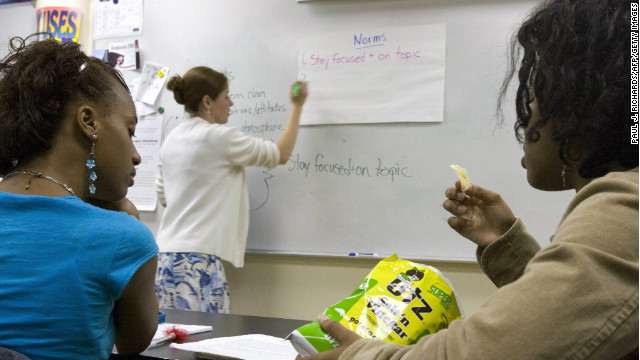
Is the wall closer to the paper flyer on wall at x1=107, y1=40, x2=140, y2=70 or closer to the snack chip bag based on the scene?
the paper flyer on wall at x1=107, y1=40, x2=140, y2=70

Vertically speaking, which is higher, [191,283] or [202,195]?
[202,195]

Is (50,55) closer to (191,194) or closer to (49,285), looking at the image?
(49,285)

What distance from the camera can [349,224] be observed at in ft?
8.62

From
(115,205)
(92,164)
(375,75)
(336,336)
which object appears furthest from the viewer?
(375,75)

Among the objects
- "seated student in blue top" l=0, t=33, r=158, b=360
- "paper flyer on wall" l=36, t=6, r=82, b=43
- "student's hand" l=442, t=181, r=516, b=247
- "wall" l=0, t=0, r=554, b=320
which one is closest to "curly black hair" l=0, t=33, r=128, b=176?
"seated student in blue top" l=0, t=33, r=158, b=360

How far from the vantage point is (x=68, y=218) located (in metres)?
0.99

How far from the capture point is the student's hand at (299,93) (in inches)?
105

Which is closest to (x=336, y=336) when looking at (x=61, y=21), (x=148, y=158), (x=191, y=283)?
(x=191, y=283)

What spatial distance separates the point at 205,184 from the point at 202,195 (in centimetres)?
5

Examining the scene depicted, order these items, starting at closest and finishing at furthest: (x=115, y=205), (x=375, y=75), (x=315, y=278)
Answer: (x=115, y=205) < (x=375, y=75) < (x=315, y=278)

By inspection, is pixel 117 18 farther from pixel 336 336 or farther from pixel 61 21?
pixel 336 336

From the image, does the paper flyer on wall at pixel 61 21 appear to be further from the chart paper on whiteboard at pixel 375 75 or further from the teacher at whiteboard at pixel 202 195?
the chart paper on whiteboard at pixel 375 75

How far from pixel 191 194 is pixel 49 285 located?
1.51 metres

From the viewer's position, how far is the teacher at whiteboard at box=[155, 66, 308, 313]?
240 centimetres
